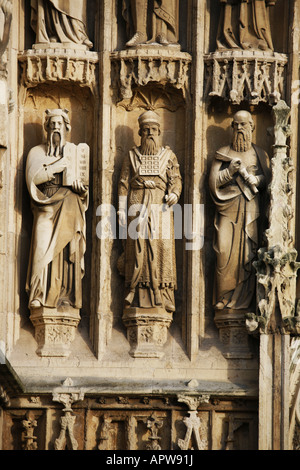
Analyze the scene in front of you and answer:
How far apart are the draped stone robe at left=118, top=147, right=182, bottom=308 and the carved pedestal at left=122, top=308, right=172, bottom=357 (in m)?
0.12

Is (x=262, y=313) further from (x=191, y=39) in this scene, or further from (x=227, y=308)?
(x=191, y=39)

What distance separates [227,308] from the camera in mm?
27859

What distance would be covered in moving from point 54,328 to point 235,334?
2270 millimetres

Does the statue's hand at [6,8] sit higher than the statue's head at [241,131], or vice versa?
the statue's hand at [6,8]

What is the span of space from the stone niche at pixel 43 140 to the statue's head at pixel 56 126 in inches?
10.3

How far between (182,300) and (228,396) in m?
1.46

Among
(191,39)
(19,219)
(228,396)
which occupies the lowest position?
(228,396)

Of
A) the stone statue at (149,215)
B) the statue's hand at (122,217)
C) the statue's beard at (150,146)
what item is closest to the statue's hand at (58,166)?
the stone statue at (149,215)

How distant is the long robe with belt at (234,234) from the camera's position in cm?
2786

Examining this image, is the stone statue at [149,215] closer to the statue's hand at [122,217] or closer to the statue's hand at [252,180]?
the statue's hand at [122,217]

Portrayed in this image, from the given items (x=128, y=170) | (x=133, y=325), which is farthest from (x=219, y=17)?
(x=133, y=325)

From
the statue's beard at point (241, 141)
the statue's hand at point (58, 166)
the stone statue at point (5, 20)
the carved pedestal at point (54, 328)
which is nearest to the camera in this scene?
the stone statue at point (5, 20)

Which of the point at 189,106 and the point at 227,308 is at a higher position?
the point at 189,106

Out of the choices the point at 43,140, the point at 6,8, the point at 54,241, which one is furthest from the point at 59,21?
the point at 54,241
